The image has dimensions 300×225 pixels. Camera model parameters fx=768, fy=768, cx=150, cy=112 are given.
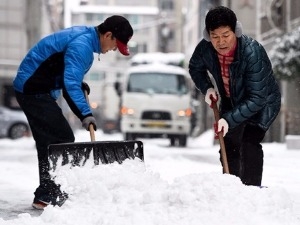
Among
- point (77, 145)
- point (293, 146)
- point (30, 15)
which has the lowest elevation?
point (293, 146)

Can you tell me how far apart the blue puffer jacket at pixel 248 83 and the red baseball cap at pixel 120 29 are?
54cm

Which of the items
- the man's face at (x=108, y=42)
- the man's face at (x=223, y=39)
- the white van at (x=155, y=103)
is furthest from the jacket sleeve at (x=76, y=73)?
the white van at (x=155, y=103)

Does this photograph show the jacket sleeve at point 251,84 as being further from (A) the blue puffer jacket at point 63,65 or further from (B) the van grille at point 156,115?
(B) the van grille at point 156,115

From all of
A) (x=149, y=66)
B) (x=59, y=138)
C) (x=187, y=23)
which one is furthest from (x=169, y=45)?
(x=59, y=138)

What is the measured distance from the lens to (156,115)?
20.4m

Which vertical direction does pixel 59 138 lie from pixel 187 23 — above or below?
below

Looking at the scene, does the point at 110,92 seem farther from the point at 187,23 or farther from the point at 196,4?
the point at 187,23

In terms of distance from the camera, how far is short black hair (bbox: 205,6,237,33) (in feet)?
16.6

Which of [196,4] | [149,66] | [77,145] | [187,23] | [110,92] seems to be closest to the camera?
[77,145]

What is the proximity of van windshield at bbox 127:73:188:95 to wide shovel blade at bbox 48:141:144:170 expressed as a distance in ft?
47.9

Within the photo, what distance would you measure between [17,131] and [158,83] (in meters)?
7.40

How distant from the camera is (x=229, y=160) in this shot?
19.0ft

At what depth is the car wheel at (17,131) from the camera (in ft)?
85.5

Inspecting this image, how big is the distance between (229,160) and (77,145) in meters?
1.15
